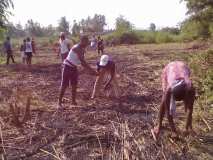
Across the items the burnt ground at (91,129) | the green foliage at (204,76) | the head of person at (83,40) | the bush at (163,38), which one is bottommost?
the bush at (163,38)

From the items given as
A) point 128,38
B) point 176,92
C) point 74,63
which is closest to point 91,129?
point 176,92

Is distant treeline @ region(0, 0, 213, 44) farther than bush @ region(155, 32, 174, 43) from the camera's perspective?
No

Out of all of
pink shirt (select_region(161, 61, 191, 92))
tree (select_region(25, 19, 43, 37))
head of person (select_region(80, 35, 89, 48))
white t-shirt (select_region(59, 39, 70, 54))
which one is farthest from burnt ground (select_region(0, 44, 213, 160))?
tree (select_region(25, 19, 43, 37))

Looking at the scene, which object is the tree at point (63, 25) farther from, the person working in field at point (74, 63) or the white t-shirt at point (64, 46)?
the person working in field at point (74, 63)

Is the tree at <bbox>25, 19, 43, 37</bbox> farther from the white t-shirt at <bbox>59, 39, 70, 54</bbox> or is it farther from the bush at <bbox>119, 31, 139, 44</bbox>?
the white t-shirt at <bbox>59, 39, 70, 54</bbox>

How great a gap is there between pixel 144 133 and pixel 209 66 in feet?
20.6

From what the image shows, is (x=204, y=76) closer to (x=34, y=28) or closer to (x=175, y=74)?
(x=175, y=74)

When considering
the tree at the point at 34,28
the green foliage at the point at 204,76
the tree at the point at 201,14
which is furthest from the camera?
the tree at the point at 34,28

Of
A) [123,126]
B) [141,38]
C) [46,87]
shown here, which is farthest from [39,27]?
[123,126]

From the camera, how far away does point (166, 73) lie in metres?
7.41

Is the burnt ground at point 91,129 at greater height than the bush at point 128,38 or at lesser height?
greater

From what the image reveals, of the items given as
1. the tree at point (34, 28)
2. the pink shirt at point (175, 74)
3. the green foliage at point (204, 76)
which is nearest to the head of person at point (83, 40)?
the pink shirt at point (175, 74)

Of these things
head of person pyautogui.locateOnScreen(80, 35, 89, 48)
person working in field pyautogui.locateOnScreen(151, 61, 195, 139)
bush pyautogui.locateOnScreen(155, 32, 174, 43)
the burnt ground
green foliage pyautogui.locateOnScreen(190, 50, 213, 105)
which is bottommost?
bush pyautogui.locateOnScreen(155, 32, 174, 43)

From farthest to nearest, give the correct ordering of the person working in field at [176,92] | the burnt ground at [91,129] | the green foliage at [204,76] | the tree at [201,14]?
the tree at [201,14], the green foliage at [204,76], the person working in field at [176,92], the burnt ground at [91,129]
